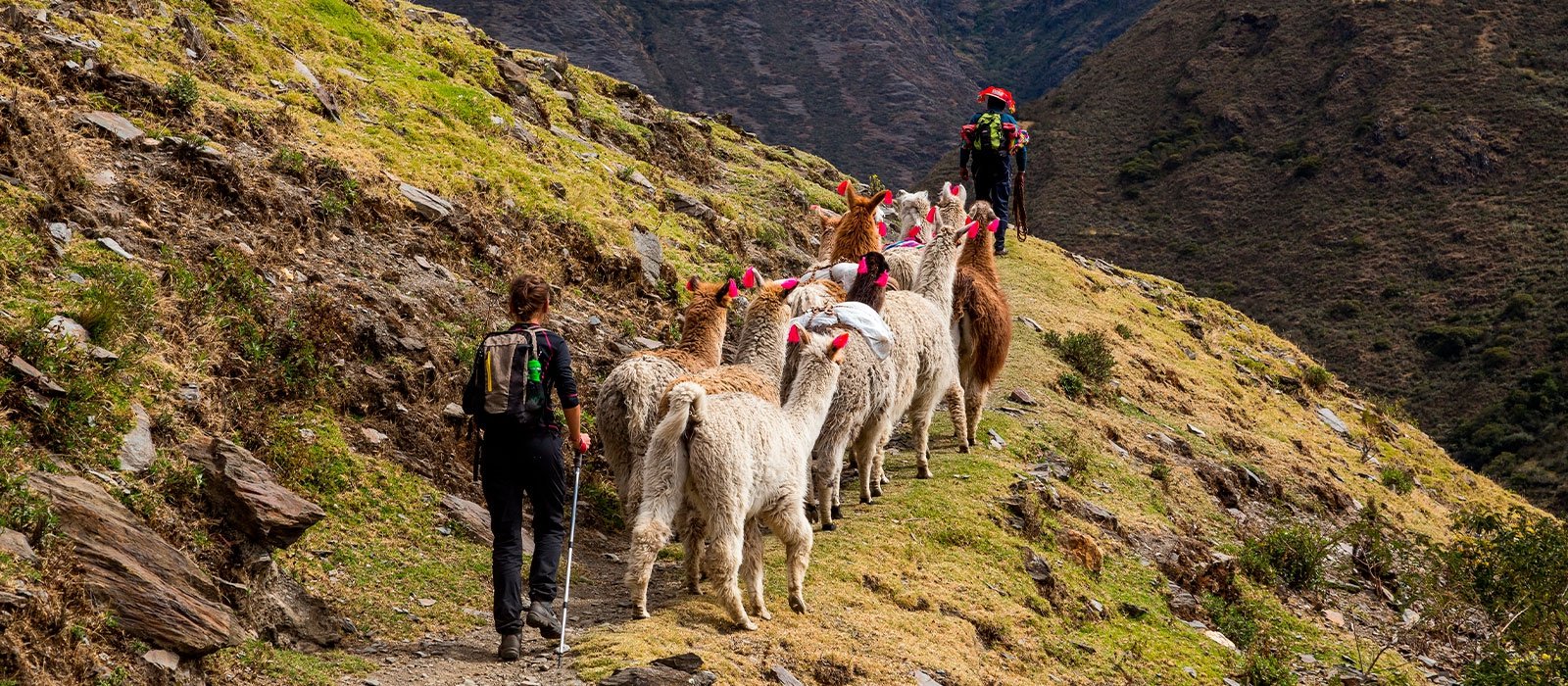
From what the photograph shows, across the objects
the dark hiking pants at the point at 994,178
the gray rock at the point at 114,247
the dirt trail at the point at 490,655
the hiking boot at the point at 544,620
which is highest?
the dark hiking pants at the point at 994,178

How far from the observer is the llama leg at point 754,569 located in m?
6.38

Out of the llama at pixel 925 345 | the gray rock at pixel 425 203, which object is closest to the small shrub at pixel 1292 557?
the llama at pixel 925 345

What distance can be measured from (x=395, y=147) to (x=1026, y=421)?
747cm

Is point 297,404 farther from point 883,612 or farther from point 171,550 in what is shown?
point 883,612

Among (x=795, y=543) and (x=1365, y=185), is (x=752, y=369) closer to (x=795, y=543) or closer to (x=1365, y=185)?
(x=795, y=543)

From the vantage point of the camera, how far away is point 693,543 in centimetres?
676

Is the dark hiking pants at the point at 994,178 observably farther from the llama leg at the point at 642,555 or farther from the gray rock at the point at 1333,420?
the llama leg at the point at 642,555

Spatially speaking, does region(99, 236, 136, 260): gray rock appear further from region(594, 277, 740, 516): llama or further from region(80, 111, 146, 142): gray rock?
region(594, 277, 740, 516): llama

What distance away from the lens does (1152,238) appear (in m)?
53.8

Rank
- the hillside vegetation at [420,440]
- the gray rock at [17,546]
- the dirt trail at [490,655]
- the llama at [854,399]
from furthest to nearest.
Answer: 1. the llama at [854,399]
2. the hillside vegetation at [420,440]
3. the dirt trail at [490,655]
4. the gray rock at [17,546]

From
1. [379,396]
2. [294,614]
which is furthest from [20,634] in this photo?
[379,396]

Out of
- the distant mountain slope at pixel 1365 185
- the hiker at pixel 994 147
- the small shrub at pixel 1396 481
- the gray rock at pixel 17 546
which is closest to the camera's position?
the gray rock at pixel 17 546

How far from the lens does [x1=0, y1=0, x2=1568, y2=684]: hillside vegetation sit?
18.4ft

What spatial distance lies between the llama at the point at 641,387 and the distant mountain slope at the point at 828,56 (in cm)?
11113
